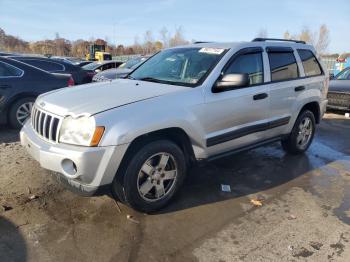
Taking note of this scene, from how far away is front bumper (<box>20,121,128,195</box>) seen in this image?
329 cm

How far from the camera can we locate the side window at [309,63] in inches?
231

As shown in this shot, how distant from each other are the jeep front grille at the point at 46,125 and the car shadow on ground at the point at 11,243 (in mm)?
932

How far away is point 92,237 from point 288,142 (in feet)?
12.4

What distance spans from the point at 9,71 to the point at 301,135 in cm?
559

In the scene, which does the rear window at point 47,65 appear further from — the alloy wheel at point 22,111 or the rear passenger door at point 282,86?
the rear passenger door at point 282,86

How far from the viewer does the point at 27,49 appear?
74.5 m

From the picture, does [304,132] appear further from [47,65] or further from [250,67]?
[47,65]

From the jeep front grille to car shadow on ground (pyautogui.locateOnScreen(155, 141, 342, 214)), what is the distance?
1404 mm

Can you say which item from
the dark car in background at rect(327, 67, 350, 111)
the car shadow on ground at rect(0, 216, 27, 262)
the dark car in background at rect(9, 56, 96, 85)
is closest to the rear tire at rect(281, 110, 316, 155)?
the car shadow on ground at rect(0, 216, 27, 262)

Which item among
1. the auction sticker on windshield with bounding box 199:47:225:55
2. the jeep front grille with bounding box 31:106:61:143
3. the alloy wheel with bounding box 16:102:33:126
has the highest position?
the auction sticker on windshield with bounding box 199:47:225:55

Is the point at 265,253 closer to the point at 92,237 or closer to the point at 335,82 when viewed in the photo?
the point at 92,237

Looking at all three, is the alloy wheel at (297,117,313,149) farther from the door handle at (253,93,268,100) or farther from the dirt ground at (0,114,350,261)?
the door handle at (253,93,268,100)

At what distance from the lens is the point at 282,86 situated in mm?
5238

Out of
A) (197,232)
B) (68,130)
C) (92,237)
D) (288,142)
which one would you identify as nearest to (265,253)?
(197,232)
